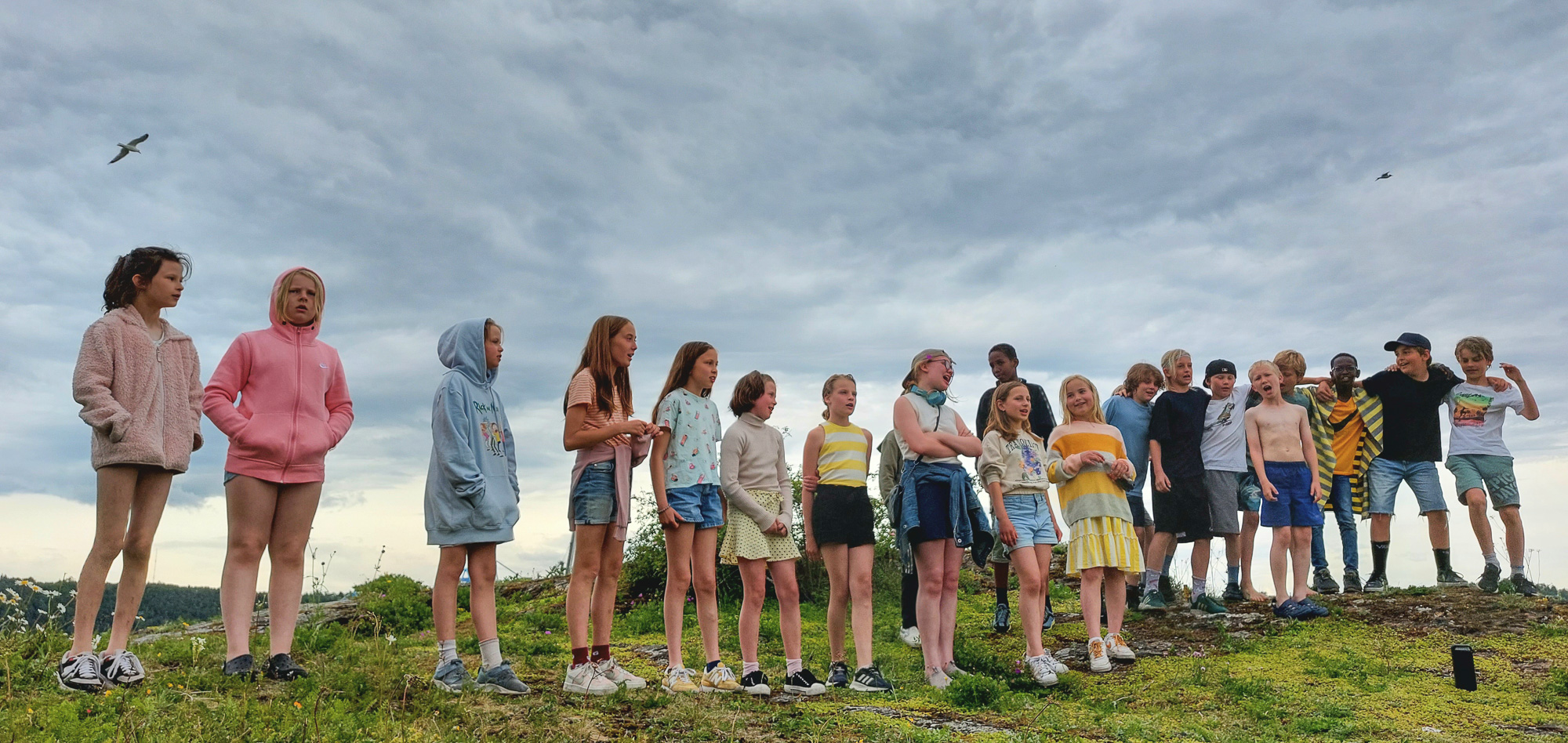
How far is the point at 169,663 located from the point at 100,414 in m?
2.45

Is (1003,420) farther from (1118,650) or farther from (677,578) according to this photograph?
(677,578)

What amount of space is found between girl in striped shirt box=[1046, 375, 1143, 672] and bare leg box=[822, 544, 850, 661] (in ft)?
6.74

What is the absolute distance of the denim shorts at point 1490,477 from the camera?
9.91 meters

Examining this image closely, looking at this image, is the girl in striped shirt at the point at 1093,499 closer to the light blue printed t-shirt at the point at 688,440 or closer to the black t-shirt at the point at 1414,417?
the light blue printed t-shirt at the point at 688,440

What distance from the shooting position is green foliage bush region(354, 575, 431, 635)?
10.6 metres

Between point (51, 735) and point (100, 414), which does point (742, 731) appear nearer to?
point (51, 735)

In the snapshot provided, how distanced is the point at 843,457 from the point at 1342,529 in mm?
6763

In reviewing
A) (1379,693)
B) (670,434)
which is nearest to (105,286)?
(670,434)

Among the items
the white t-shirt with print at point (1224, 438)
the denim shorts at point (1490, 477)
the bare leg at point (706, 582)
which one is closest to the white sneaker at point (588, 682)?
the bare leg at point (706, 582)

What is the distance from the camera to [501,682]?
5.95 m

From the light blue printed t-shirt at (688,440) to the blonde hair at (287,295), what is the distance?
6.98 feet

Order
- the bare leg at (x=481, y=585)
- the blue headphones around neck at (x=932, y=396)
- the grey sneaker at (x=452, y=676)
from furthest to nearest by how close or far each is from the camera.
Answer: the blue headphones around neck at (x=932, y=396)
the bare leg at (x=481, y=585)
the grey sneaker at (x=452, y=676)

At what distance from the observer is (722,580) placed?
11438 millimetres

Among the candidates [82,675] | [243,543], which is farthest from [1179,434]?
[82,675]
